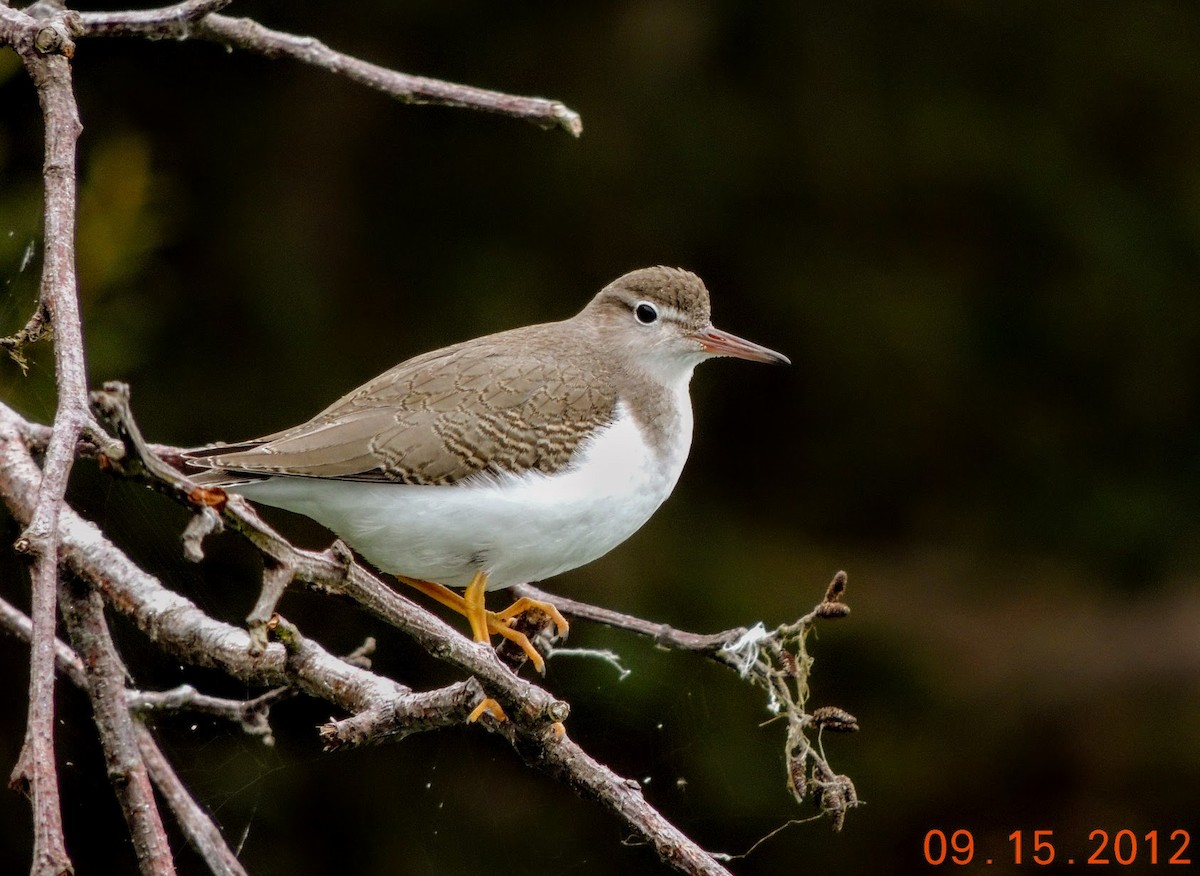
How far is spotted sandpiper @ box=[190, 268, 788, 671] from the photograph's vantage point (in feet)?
8.83

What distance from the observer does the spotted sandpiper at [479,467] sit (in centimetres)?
269

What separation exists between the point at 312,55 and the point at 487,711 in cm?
117

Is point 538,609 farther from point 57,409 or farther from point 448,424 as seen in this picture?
point 57,409

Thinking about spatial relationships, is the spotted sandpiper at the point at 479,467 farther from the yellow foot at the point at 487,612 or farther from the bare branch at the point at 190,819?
the bare branch at the point at 190,819

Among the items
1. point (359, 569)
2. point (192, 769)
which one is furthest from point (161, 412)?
point (359, 569)


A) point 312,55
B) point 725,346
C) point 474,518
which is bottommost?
point 474,518

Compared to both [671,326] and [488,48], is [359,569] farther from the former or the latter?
[488,48]

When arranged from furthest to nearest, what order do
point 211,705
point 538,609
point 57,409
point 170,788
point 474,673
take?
point 538,609 → point 211,705 → point 170,788 → point 474,673 → point 57,409

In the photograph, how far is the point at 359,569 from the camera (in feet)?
5.51
